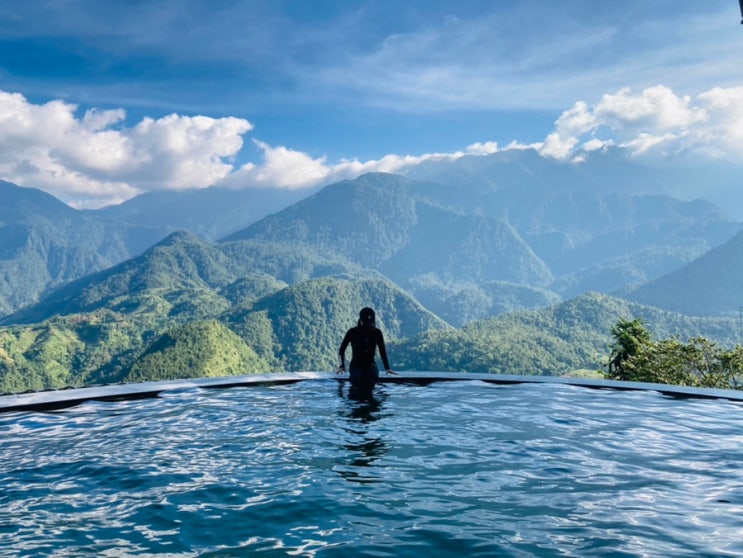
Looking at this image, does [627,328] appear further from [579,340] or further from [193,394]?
[579,340]

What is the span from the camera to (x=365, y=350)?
1135 cm

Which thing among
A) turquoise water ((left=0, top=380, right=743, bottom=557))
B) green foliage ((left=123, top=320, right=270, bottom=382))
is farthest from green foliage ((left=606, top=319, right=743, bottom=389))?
green foliage ((left=123, top=320, right=270, bottom=382))

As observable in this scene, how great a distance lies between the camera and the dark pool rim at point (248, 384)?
32.3 feet

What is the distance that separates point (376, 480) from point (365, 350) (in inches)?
215

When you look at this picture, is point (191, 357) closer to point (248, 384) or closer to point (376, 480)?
point (248, 384)

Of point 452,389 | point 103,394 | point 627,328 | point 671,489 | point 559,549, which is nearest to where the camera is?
point 559,549

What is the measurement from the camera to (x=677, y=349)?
87.7 feet

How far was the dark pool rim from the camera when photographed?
9.84m

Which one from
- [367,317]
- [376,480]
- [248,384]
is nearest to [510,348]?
[248,384]

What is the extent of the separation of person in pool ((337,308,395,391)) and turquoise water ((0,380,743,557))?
146 cm

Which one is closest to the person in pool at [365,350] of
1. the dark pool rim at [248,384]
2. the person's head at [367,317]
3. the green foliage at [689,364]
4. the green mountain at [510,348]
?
the person's head at [367,317]

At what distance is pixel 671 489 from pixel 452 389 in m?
6.23

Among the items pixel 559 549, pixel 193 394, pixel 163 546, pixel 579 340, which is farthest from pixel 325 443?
pixel 579 340

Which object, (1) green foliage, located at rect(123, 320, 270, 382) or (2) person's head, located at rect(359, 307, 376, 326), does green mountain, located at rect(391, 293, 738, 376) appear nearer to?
(1) green foliage, located at rect(123, 320, 270, 382)
